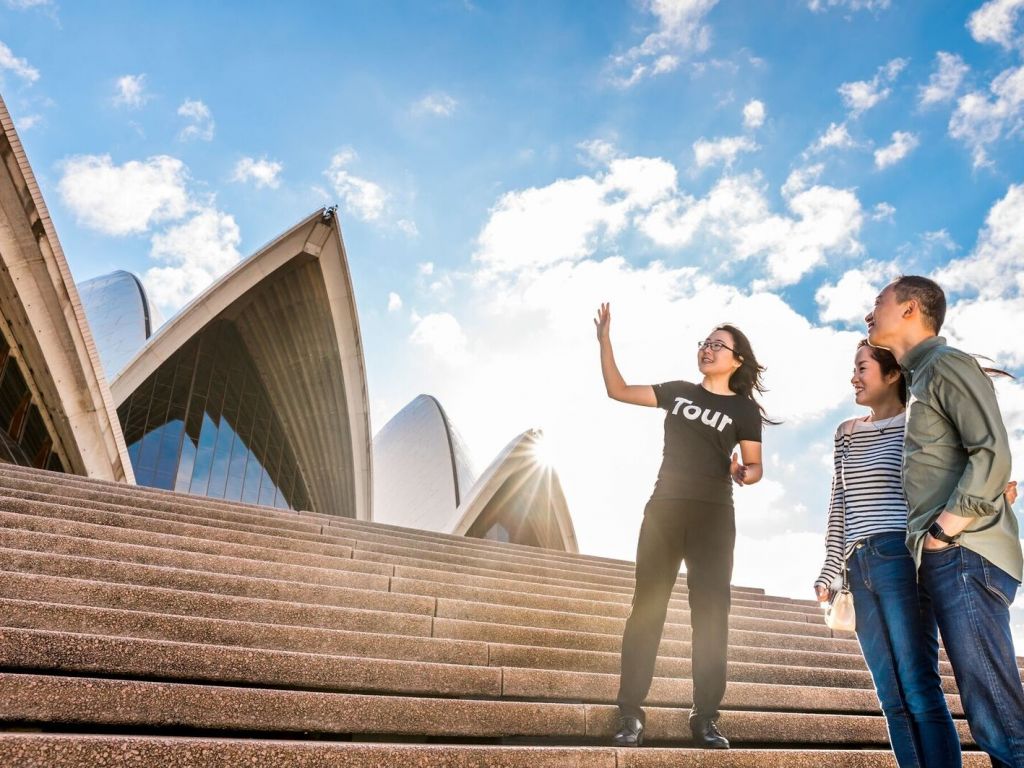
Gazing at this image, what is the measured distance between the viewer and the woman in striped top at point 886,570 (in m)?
1.94

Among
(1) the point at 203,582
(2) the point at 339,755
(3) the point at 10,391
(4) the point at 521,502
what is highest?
(4) the point at 521,502

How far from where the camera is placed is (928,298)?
2.10 metres

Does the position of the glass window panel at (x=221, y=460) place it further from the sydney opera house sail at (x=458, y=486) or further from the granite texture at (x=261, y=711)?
the granite texture at (x=261, y=711)

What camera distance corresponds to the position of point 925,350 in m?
2.05

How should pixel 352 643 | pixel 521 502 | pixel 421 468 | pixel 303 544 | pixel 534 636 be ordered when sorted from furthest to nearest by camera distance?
pixel 421 468 → pixel 521 502 → pixel 303 544 → pixel 534 636 → pixel 352 643

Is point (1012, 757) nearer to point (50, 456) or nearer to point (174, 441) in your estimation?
point (50, 456)

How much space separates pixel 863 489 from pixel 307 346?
1704 cm

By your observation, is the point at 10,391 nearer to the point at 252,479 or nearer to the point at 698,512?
the point at 252,479

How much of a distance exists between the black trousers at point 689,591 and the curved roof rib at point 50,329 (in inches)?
326

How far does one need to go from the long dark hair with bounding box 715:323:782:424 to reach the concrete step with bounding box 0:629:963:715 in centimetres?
138

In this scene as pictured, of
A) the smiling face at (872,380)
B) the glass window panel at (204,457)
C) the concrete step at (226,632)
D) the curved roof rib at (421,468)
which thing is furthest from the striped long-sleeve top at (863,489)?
the curved roof rib at (421,468)

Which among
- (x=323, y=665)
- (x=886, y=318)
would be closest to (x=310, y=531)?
(x=323, y=665)

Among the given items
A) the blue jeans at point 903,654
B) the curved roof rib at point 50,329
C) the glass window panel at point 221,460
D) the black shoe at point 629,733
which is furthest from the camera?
the glass window panel at point 221,460

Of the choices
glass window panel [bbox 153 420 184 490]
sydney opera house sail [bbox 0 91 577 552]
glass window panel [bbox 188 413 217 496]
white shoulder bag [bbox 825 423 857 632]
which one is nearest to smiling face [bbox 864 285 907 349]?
white shoulder bag [bbox 825 423 857 632]
